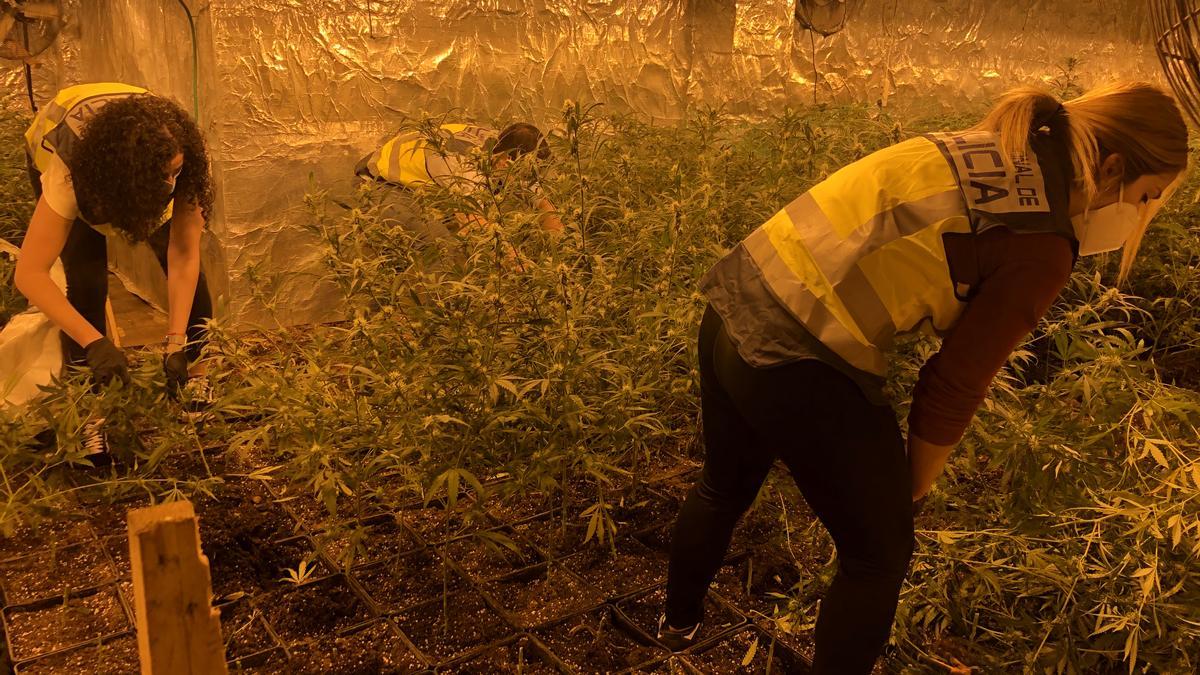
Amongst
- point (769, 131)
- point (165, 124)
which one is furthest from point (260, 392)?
point (769, 131)

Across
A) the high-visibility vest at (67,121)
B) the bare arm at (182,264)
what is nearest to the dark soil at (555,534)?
the bare arm at (182,264)

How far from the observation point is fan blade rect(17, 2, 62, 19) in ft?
14.6

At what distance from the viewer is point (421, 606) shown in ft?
6.80

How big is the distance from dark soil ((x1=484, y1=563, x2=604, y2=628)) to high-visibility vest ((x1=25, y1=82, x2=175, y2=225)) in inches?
61.1

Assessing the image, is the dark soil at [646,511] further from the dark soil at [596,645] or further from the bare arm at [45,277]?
the bare arm at [45,277]

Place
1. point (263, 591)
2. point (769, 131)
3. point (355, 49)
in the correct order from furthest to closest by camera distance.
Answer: point (355, 49)
point (769, 131)
point (263, 591)

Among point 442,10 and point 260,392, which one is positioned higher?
point 442,10

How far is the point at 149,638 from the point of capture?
0.86 m

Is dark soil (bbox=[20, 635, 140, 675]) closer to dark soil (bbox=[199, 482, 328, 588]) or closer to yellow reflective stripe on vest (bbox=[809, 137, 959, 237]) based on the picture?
dark soil (bbox=[199, 482, 328, 588])

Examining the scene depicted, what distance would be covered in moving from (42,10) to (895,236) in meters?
4.72

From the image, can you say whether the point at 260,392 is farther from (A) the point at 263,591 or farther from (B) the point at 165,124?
(B) the point at 165,124

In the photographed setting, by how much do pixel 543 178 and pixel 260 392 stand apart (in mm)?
862

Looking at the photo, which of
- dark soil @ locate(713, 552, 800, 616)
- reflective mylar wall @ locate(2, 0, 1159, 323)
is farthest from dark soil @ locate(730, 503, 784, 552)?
reflective mylar wall @ locate(2, 0, 1159, 323)

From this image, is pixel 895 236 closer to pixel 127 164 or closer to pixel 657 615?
pixel 657 615
